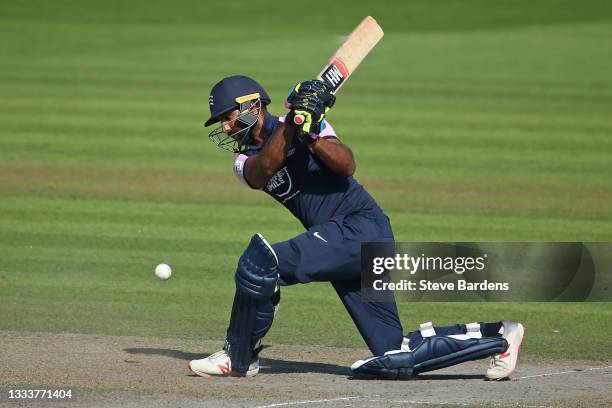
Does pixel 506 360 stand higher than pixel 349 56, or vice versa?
pixel 349 56

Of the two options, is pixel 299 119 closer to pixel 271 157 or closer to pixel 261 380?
pixel 271 157

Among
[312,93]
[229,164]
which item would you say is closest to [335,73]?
[312,93]

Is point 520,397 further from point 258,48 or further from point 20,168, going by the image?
point 258,48

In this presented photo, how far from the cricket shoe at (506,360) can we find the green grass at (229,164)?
39.6 inches

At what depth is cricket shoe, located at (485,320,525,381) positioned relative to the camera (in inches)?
253

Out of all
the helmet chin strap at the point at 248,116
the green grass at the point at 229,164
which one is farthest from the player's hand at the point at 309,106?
the green grass at the point at 229,164

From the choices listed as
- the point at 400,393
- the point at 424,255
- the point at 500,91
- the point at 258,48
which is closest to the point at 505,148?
the point at 500,91

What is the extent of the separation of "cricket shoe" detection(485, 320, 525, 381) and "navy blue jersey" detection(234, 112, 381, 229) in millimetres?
1048

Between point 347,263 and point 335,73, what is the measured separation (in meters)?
1.13

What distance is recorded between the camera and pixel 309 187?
6.59 m

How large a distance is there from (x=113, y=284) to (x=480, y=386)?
3.89 m

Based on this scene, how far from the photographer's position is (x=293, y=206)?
6699mm

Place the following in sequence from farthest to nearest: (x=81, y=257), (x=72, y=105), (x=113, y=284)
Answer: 1. (x=72, y=105)
2. (x=81, y=257)
3. (x=113, y=284)

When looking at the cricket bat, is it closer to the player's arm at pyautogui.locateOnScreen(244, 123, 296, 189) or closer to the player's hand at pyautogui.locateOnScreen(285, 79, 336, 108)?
the player's hand at pyautogui.locateOnScreen(285, 79, 336, 108)
